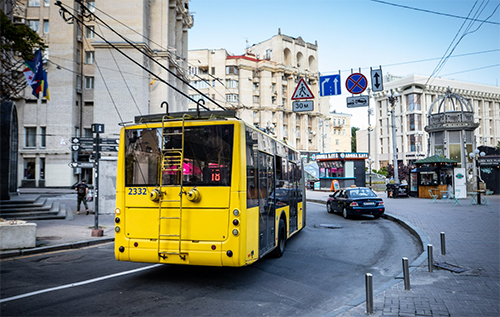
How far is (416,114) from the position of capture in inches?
3164

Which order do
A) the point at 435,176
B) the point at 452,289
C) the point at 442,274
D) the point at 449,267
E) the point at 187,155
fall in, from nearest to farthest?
1. the point at 452,289
2. the point at 187,155
3. the point at 442,274
4. the point at 449,267
5. the point at 435,176

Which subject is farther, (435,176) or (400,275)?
(435,176)

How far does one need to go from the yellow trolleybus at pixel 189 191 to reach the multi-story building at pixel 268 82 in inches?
2422

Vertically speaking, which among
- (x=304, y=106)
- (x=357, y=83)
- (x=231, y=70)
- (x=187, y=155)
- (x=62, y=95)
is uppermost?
(x=231, y=70)

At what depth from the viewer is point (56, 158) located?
146 ft

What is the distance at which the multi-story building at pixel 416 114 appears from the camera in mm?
80625

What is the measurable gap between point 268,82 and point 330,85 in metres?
57.1

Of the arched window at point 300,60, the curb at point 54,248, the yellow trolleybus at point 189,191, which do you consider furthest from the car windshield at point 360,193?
the arched window at point 300,60

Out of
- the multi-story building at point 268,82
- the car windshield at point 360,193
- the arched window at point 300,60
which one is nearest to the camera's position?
the car windshield at point 360,193

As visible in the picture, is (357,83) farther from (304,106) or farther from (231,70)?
(231,70)

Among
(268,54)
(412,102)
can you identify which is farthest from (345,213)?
(412,102)

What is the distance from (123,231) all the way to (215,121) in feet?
8.93

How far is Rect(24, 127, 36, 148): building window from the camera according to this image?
44938 millimetres

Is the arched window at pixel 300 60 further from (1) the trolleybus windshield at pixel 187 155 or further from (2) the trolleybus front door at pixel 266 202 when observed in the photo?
(1) the trolleybus windshield at pixel 187 155
